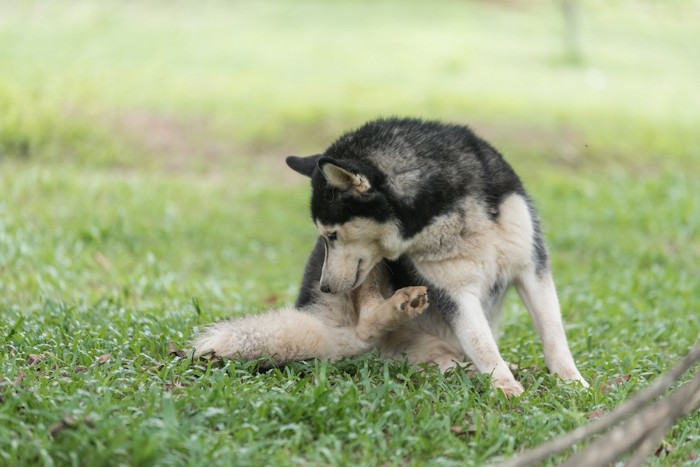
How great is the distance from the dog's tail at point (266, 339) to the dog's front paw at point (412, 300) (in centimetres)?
50

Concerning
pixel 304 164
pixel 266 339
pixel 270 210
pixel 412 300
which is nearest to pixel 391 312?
pixel 412 300

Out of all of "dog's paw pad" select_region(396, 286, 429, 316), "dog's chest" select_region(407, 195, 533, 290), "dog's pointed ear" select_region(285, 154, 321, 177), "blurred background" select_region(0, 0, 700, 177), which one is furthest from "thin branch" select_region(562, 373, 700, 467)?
"blurred background" select_region(0, 0, 700, 177)

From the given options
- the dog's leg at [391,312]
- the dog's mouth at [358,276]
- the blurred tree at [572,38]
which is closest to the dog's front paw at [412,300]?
the dog's leg at [391,312]

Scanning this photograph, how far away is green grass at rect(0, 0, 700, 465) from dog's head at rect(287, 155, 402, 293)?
1.65 ft

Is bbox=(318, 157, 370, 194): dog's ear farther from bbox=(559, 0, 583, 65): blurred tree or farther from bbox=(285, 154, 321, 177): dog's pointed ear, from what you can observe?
bbox=(559, 0, 583, 65): blurred tree

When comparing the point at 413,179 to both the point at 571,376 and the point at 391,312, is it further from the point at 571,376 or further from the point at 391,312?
the point at 571,376

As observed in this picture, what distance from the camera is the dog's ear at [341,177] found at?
4.72 m

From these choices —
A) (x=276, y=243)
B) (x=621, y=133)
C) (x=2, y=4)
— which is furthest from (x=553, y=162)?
(x=2, y=4)

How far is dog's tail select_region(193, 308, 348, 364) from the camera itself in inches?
191

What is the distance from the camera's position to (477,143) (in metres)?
5.33

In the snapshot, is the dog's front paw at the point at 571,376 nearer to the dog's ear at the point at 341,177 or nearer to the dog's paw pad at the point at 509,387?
the dog's paw pad at the point at 509,387

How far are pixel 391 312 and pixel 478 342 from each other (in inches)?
19.1

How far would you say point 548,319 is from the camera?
5.22 metres

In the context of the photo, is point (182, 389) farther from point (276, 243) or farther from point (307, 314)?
point (276, 243)
